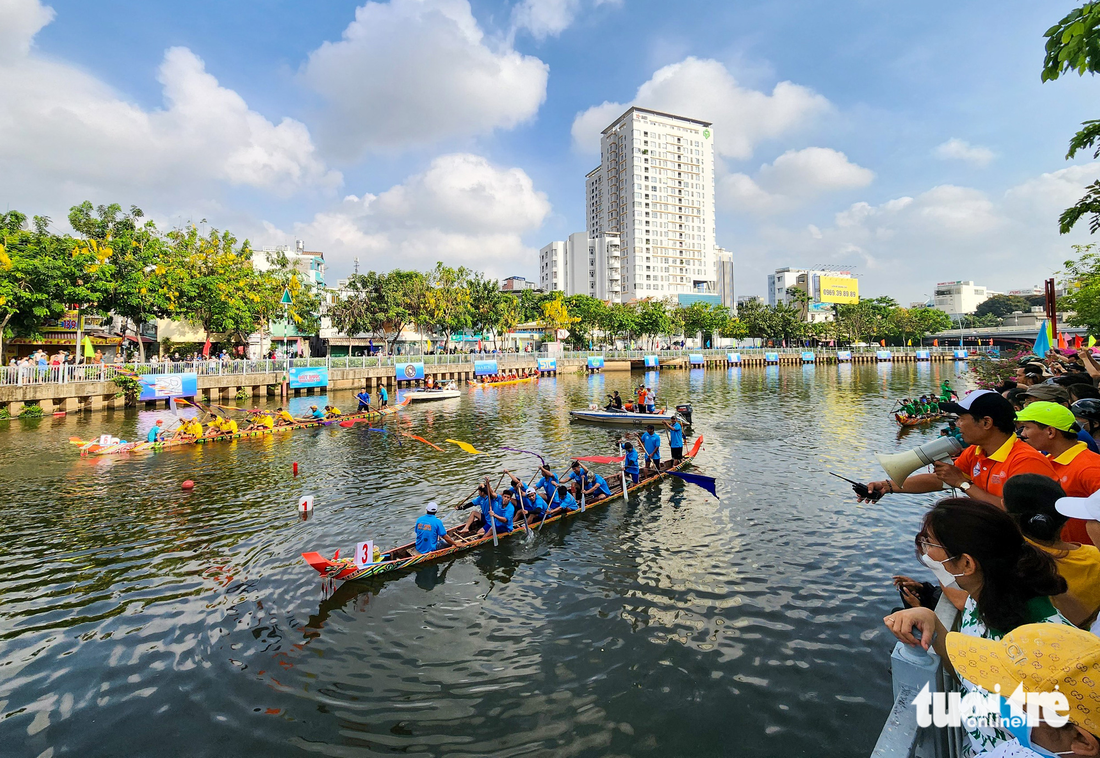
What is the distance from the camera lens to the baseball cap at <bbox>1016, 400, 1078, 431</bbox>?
4953mm

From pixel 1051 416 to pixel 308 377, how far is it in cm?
4950

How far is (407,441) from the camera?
86.3ft

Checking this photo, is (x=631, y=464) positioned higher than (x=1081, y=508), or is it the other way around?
(x=1081, y=508)

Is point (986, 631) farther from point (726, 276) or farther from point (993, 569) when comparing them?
point (726, 276)

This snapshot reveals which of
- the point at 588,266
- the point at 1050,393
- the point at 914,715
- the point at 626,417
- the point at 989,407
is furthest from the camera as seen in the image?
the point at 588,266

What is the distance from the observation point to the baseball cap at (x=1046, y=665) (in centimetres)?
203

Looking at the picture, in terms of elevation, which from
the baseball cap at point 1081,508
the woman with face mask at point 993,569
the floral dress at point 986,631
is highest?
the baseball cap at point 1081,508

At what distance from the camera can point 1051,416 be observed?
197 inches

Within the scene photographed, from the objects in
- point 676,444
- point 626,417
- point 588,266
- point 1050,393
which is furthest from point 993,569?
point 588,266

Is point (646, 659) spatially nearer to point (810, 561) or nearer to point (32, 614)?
point (810, 561)

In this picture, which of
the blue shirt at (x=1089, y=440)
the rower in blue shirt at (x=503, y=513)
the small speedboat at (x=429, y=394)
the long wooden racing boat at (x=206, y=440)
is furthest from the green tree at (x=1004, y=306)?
the rower in blue shirt at (x=503, y=513)

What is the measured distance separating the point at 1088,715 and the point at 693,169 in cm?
14056

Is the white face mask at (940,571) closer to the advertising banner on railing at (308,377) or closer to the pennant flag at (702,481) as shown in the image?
the pennant flag at (702,481)

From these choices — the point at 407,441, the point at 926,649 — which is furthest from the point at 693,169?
the point at 926,649
